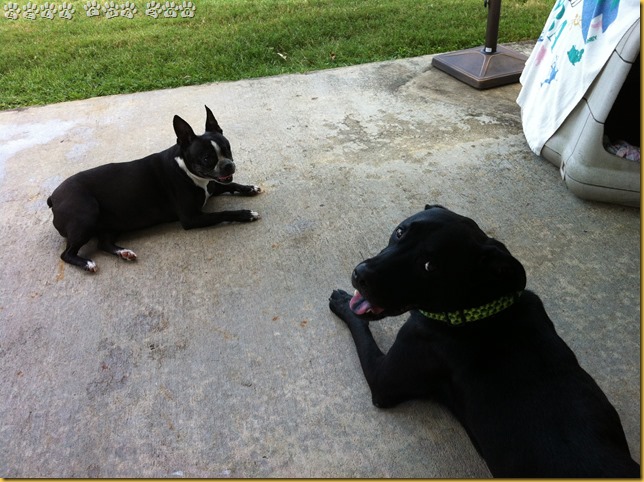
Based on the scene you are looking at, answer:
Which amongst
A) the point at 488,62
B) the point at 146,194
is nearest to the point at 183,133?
the point at 146,194

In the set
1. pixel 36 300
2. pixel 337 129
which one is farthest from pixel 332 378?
pixel 337 129

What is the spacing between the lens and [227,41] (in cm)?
621

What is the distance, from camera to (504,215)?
3.28m

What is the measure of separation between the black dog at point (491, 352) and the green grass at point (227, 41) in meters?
4.13

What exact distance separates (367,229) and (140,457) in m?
1.81

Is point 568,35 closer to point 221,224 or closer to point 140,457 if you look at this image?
point 221,224

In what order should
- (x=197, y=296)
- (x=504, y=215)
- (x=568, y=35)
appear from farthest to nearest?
1. (x=568, y=35)
2. (x=504, y=215)
3. (x=197, y=296)
